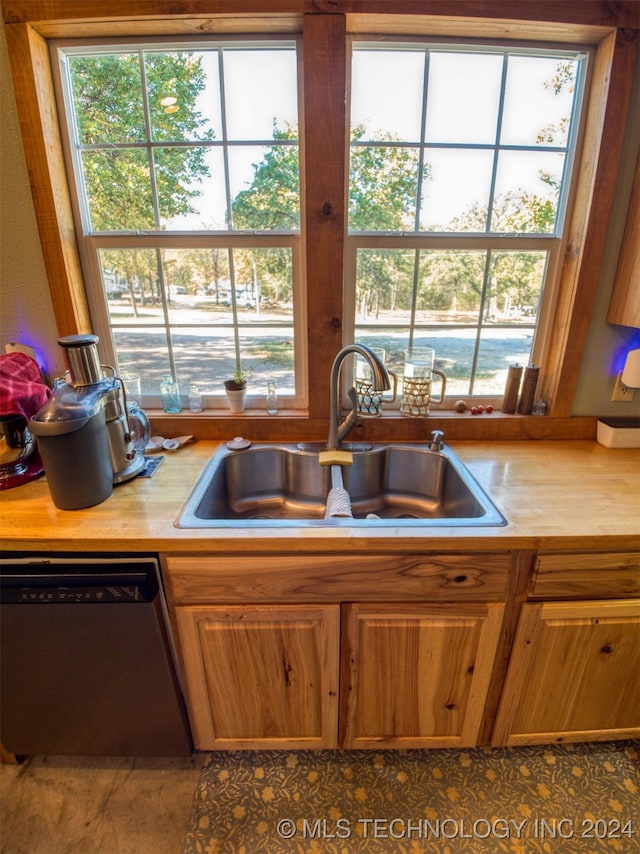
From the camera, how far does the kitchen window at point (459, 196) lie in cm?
129

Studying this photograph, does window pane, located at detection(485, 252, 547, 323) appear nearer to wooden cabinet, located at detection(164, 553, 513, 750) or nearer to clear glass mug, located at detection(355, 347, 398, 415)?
clear glass mug, located at detection(355, 347, 398, 415)

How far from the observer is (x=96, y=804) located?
1203 mm

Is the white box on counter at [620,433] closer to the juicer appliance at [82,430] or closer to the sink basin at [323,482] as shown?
the sink basin at [323,482]

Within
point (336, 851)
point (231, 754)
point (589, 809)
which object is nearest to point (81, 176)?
point (231, 754)

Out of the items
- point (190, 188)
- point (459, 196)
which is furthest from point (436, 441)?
point (190, 188)

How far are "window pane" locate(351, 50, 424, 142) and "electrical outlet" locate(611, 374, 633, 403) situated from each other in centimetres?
115

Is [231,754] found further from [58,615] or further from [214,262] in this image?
[214,262]

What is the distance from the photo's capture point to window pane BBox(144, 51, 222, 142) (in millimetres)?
1279

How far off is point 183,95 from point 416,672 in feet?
6.45

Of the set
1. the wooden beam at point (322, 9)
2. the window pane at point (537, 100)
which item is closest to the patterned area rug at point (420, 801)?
the window pane at point (537, 100)

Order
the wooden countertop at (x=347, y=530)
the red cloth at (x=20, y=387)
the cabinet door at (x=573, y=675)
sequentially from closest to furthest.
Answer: the wooden countertop at (x=347, y=530)
the cabinet door at (x=573, y=675)
the red cloth at (x=20, y=387)

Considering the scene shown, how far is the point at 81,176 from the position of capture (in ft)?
4.49

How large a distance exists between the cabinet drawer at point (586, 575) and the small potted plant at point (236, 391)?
43.7 inches

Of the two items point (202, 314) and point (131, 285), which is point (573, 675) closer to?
point (202, 314)
